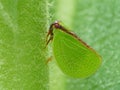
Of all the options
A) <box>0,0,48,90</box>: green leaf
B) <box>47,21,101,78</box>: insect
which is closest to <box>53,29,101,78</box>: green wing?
<box>47,21,101,78</box>: insect

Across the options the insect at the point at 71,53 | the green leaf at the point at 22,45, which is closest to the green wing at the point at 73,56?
the insect at the point at 71,53

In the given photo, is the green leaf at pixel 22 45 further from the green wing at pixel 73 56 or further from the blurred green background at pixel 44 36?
the green wing at pixel 73 56

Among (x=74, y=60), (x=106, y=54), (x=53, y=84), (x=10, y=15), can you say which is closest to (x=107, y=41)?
(x=106, y=54)

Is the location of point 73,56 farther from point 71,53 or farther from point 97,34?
point 97,34

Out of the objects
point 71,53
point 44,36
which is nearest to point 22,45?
point 44,36

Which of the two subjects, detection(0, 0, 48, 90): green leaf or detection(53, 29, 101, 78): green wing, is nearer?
detection(0, 0, 48, 90): green leaf

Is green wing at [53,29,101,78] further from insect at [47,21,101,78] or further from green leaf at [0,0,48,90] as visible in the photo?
green leaf at [0,0,48,90]
